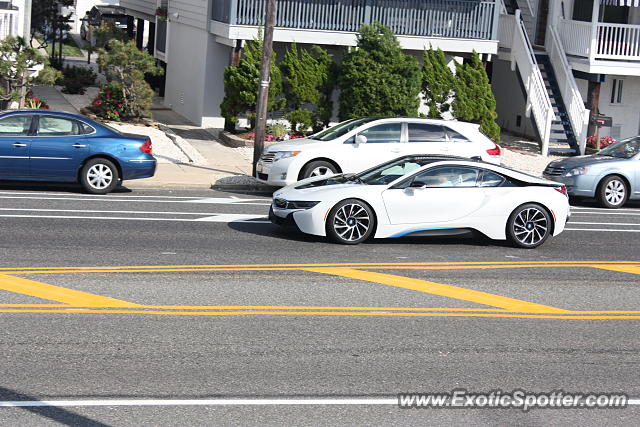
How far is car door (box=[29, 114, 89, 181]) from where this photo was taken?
18297mm

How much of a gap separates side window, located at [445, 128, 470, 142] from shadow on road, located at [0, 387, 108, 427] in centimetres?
1353

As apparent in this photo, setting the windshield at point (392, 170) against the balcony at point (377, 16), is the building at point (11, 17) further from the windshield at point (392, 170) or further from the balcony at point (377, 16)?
the windshield at point (392, 170)

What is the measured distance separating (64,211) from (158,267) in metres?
4.36

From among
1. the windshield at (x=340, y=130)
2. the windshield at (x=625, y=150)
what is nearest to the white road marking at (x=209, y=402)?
the windshield at (x=340, y=130)

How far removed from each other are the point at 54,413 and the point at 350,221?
764 centimetres

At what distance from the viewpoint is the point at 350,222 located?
1484 centimetres

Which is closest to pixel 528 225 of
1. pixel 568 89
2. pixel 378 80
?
pixel 378 80

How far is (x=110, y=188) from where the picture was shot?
18.8 m

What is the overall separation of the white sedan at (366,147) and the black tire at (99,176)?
→ 299 cm

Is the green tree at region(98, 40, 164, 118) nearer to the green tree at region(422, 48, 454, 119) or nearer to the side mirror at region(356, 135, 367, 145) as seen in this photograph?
the green tree at region(422, 48, 454, 119)

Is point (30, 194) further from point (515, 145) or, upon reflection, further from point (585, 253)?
point (515, 145)

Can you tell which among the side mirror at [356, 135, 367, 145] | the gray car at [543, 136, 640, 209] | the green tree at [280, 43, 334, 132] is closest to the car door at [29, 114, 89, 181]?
the side mirror at [356, 135, 367, 145]

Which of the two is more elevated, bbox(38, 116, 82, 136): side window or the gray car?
bbox(38, 116, 82, 136): side window

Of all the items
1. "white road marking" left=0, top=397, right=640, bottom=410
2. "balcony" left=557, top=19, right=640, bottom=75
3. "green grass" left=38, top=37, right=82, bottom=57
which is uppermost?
"balcony" left=557, top=19, right=640, bottom=75
